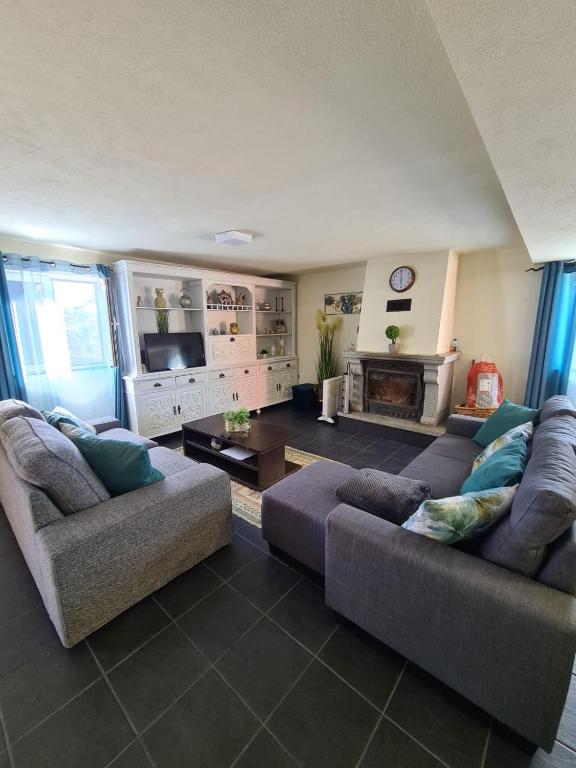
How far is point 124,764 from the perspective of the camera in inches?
40.1

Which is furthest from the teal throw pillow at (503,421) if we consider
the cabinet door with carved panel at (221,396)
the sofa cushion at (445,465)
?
the cabinet door with carved panel at (221,396)

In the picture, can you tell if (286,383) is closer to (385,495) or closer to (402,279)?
(402,279)

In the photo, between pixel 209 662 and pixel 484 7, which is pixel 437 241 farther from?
pixel 209 662

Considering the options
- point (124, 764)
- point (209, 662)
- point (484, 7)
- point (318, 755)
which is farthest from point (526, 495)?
point (124, 764)

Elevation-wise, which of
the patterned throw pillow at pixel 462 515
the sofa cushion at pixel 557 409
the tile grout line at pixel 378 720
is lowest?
the tile grout line at pixel 378 720

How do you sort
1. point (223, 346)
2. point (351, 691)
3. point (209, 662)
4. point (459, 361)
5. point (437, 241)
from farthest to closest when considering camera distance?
point (223, 346), point (459, 361), point (437, 241), point (209, 662), point (351, 691)

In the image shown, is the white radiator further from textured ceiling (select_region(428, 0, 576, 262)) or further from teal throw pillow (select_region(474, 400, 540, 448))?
textured ceiling (select_region(428, 0, 576, 262))

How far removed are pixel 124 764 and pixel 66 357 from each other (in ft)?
11.1

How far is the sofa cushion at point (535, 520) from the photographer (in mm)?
989

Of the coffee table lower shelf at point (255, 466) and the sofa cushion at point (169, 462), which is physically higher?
the sofa cushion at point (169, 462)

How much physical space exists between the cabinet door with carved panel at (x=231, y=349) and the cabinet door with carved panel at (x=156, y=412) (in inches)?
34.1

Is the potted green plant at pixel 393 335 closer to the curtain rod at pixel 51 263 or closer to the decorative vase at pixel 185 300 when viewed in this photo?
the decorative vase at pixel 185 300

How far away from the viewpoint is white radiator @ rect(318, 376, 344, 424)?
456cm

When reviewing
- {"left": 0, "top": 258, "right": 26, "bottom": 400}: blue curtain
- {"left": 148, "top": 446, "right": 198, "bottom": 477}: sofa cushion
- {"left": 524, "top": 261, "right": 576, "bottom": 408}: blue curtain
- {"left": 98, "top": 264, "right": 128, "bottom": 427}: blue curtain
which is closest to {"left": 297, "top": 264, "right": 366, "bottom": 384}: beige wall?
Result: {"left": 524, "top": 261, "right": 576, "bottom": 408}: blue curtain
